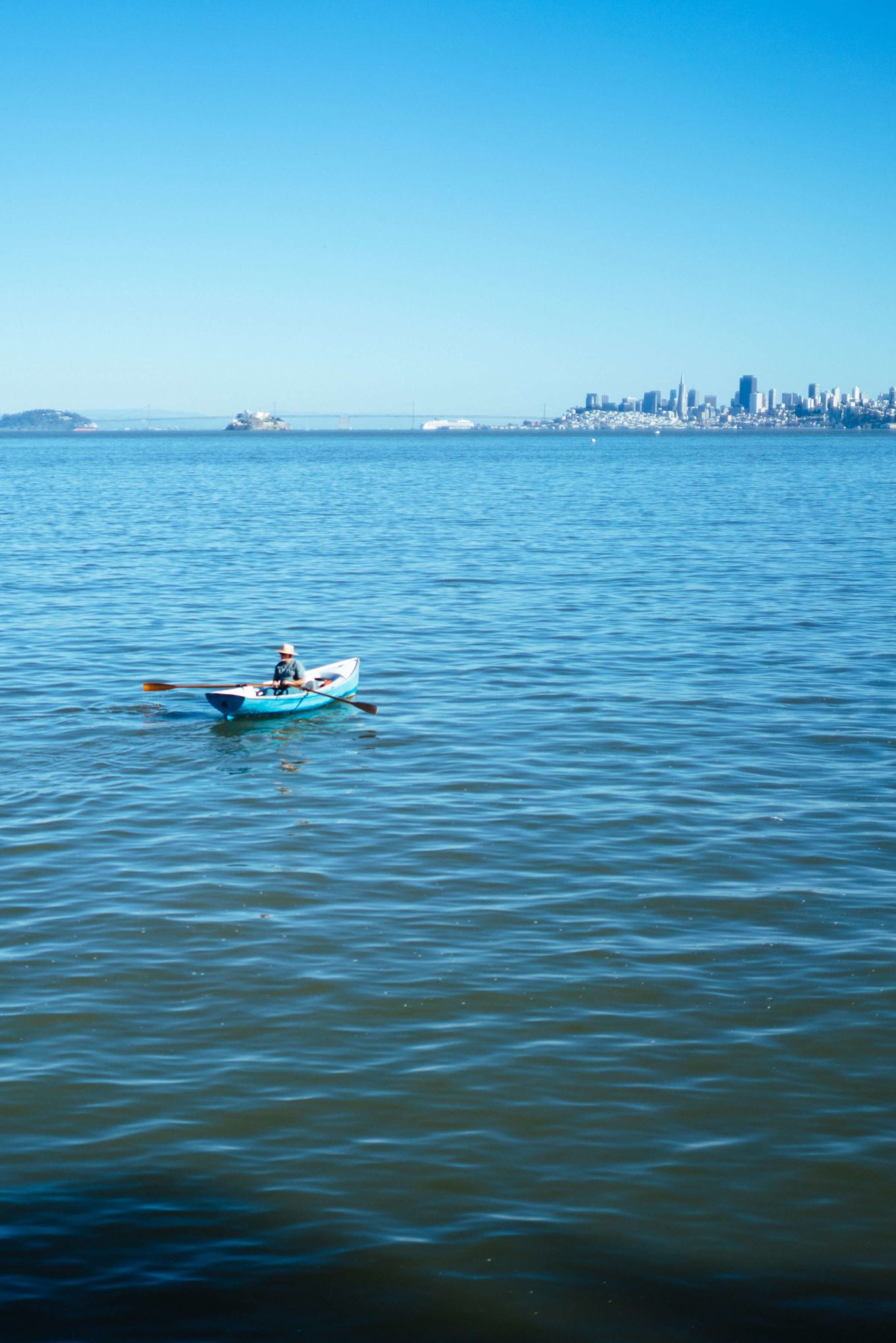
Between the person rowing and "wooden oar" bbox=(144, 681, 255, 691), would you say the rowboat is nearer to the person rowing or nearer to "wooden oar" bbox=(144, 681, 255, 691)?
the person rowing

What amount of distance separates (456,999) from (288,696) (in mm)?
13598

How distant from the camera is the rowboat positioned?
26.8 meters

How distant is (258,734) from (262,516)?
59882 millimetres

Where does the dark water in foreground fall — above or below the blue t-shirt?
below

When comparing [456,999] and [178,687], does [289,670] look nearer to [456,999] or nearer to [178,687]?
[178,687]

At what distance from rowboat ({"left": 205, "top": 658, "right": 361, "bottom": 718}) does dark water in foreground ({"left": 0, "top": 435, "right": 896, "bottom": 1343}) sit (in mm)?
397

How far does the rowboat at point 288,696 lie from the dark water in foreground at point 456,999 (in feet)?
1.30

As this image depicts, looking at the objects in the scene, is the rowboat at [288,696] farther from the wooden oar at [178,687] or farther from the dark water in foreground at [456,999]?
the dark water in foreground at [456,999]

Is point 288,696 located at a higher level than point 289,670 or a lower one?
lower

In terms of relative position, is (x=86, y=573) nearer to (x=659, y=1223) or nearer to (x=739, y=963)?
(x=739, y=963)

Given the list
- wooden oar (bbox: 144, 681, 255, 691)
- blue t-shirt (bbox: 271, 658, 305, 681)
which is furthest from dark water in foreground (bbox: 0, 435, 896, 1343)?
blue t-shirt (bbox: 271, 658, 305, 681)

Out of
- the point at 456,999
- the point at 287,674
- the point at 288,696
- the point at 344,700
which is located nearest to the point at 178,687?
the point at 287,674

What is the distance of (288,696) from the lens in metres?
27.4

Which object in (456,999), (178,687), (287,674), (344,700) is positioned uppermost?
(287,674)
